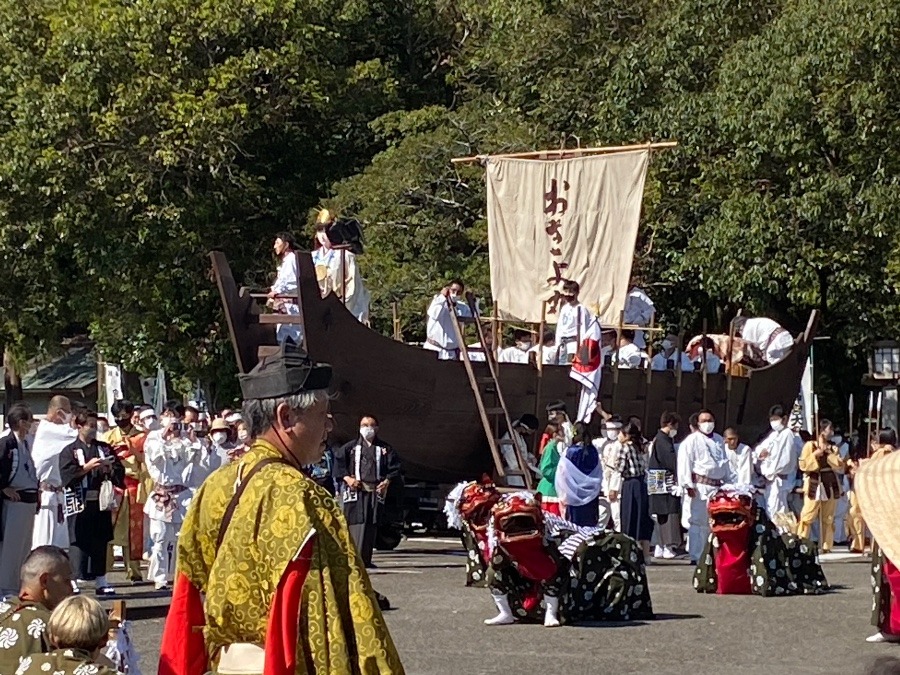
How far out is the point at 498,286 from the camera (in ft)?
89.7

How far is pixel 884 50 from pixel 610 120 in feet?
16.9

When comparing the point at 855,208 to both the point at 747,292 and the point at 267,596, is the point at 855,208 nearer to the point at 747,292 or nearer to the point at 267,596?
the point at 747,292

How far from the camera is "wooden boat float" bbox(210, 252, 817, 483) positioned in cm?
2100

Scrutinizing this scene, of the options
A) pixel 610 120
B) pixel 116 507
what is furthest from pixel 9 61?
pixel 116 507

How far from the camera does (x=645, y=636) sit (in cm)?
1191

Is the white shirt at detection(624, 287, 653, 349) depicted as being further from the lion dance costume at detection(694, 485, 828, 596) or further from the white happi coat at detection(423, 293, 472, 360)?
the lion dance costume at detection(694, 485, 828, 596)

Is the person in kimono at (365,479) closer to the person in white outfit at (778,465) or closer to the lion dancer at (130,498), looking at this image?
the lion dancer at (130,498)

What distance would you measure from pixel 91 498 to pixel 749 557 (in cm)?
542

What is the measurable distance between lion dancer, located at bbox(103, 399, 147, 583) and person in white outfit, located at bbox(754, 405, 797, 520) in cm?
689

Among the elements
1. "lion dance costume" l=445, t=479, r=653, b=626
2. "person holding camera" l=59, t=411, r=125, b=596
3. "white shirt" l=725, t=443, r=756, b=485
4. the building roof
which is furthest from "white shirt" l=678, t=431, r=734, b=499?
the building roof

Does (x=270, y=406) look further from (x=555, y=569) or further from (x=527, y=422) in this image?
(x=527, y=422)

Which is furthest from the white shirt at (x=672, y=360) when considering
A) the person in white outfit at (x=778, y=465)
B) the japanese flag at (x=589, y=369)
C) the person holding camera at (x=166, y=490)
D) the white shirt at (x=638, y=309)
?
the person holding camera at (x=166, y=490)

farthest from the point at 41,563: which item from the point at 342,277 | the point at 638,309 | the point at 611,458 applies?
the point at 638,309

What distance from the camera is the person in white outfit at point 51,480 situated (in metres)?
13.6
